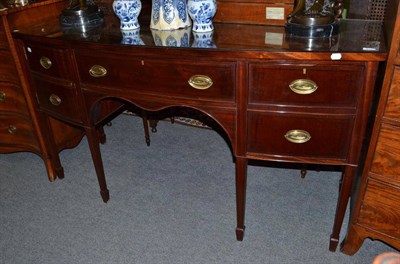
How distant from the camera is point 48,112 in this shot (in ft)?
6.25

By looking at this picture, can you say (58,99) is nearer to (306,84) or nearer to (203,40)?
(203,40)

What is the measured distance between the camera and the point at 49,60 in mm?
1672

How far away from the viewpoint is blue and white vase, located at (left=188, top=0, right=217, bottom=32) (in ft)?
4.71

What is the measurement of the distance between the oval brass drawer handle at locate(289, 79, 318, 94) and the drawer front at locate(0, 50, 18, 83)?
142 centimetres

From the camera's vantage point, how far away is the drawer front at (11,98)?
6.54ft

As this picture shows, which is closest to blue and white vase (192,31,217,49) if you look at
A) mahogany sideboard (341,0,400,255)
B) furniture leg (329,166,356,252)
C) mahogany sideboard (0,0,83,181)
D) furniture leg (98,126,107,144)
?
mahogany sideboard (341,0,400,255)

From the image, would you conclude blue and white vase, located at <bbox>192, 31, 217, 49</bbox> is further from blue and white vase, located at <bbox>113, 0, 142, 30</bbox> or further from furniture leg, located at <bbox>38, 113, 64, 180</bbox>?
furniture leg, located at <bbox>38, 113, 64, 180</bbox>

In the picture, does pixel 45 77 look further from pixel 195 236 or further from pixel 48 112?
pixel 195 236

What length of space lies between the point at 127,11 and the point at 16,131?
111cm

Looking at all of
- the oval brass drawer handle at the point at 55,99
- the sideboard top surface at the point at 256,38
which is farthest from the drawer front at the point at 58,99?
the sideboard top surface at the point at 256,38

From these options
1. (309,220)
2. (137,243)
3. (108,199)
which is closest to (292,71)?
(309,220)

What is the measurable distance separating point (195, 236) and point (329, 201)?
74 centimetres

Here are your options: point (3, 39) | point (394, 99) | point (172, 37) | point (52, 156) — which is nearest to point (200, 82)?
point (172, 37)

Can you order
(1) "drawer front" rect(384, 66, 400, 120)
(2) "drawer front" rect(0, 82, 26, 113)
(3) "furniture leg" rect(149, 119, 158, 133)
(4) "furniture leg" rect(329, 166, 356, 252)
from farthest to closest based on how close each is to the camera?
(3) "furniture leg" rect(149, 119, 158, 133)
(2) "drawer front" rect(0, 82, 26, 113)
(4) "furniture leg" rect(329, 166, 356, 252)
(1) "drawer front" rect(384, 66, 400, 120)
